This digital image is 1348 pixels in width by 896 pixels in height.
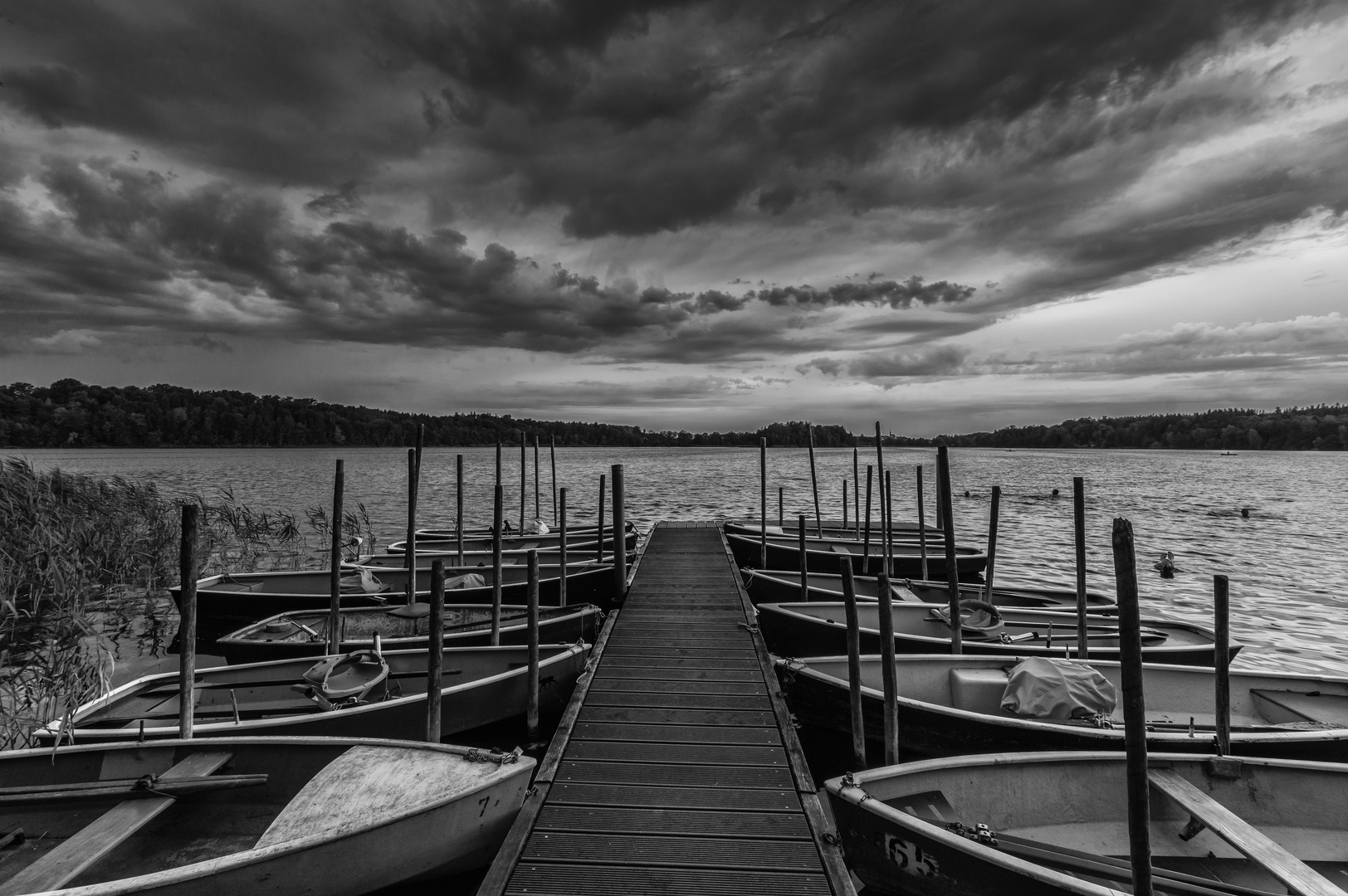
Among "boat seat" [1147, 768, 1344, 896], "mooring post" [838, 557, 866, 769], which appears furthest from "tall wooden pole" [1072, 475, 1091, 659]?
"mooring post" [838, 557, 866, 769]

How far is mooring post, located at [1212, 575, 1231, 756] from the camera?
6078mm

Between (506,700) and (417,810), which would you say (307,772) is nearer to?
(417,810)

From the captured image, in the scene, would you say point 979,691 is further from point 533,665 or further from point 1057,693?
point 533,665

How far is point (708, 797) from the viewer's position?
19.5 feet

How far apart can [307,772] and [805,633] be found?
26.2 feet

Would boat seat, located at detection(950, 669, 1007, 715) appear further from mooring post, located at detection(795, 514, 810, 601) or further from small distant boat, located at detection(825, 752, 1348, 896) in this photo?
mooring post, located at detection(795, 514, 810, 601)

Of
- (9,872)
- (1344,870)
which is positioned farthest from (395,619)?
(1344,870)

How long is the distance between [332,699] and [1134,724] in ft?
26.7

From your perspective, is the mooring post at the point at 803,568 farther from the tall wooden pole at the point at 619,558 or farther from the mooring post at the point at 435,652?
the mooring post at the point at 435,652

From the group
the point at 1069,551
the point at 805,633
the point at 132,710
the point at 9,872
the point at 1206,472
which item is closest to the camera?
the point at 9,872

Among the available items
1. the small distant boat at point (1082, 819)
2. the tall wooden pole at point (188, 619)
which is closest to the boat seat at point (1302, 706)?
the small distant boat at point (1082, 819)

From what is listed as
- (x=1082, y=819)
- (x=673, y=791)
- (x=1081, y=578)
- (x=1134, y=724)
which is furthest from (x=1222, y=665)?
(x=673, y=791)

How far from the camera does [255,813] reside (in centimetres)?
591

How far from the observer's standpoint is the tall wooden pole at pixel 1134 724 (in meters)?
4.10
